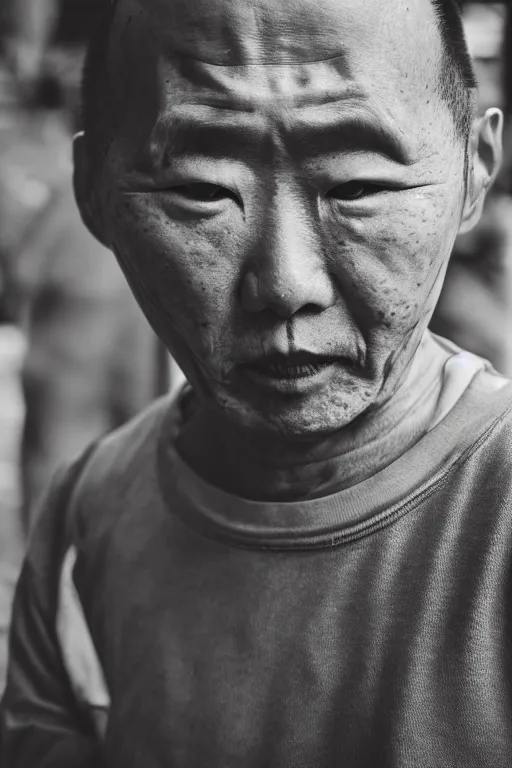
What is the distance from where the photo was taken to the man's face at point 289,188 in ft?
2.93

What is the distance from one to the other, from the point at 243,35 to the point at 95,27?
244mm

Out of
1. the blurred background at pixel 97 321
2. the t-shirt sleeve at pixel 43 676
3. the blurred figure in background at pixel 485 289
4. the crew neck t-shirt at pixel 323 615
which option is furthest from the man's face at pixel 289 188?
the blurred figure in background at pixel 485 289

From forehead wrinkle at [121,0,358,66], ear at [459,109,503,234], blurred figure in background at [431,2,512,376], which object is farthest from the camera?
blurred figure in background at [431,2,512,376]

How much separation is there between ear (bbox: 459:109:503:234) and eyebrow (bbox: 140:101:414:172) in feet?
0.47

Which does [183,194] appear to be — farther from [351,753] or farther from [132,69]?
[351,753]

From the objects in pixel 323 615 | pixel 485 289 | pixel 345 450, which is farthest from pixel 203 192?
pixel 485 289

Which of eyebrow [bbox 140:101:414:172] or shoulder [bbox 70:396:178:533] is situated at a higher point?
eyebrow [bbox 140:101:414:172]

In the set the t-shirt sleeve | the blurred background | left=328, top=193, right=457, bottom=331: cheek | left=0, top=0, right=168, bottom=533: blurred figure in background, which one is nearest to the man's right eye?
left=328, top=193, right=457, bottom=331: cheek

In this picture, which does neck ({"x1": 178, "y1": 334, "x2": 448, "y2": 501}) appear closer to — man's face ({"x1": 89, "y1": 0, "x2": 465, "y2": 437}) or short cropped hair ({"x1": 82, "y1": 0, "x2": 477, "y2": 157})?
man's face ({"x1": 89, "y1": 0, "x2": 465, "y2": 437})

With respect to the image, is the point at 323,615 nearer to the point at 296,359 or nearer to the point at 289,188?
the point at 296,359

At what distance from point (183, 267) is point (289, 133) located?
0.55 feet

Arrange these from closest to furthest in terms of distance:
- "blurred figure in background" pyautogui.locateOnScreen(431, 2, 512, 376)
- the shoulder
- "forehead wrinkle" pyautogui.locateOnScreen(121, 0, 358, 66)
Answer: "forehead wrinkle" pyautogui.locateOnScreen(121, 0, 358, 66), the shoulder, "blurred figure in background" pyautogui.locateOnScreen(431, 2, 512, 376)

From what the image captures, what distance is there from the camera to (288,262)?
910 mm

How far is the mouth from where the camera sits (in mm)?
951
